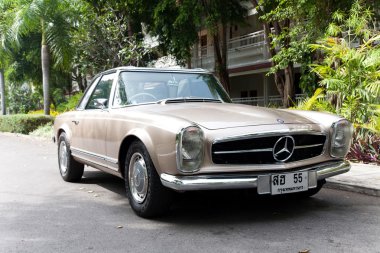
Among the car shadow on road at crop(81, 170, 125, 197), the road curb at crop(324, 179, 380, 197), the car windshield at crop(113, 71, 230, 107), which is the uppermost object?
the car windshield at crop(113, 71, 230, 107)

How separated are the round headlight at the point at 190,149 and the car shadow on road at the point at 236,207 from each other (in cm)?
72

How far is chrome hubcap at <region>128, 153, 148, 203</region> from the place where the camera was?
15.3 feet

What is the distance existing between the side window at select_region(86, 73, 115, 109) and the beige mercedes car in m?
0.03

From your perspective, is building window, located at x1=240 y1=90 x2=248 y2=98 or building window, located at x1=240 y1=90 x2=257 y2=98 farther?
building window, located at x1=240 y1=90 x2=248 y2=98

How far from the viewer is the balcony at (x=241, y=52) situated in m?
22.1

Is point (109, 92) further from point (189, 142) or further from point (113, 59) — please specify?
point (113, 59)

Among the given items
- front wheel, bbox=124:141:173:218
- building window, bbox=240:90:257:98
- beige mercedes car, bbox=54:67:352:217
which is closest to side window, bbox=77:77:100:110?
beige mercedes car, bbox=54:67:352:217

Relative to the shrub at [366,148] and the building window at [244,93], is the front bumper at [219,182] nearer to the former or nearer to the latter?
the shrub at [366,148]

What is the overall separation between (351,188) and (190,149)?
9.67 feet

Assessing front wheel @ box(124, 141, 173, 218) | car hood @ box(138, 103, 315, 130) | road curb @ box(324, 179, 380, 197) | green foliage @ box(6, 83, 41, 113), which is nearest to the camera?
car hood @ box(138, 103, 315, 130)

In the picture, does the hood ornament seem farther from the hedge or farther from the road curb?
the hedge

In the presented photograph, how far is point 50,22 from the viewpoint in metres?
19.6

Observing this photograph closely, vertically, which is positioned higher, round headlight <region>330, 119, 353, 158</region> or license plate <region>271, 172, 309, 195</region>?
round headlight <region>330, 119, 353, 158</region>

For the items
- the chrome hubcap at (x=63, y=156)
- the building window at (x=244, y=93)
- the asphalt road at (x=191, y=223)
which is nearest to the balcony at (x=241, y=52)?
the building window at (x=244, y=93)
